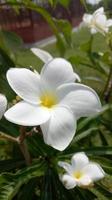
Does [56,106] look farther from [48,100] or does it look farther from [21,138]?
[21,138]

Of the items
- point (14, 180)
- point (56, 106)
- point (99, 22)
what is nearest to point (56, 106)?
point (56, 106)

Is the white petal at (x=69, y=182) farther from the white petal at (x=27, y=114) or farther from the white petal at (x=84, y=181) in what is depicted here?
the white petal at (x=27, y=114)

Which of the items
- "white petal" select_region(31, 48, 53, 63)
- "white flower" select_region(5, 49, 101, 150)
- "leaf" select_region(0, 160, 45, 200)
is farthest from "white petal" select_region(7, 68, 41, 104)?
"leaf" select_region(0, 160, 45, 200)

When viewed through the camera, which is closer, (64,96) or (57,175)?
(64,96)

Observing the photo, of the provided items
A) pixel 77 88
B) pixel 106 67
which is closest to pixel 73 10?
pixel 106 67

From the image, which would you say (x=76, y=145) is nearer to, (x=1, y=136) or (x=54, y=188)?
(x=54, y=188)

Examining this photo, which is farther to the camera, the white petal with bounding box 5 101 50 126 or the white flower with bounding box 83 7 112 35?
the white flower with bounding box 83 7 112 35

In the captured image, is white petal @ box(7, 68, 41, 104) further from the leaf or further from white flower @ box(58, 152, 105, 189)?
the leaf
